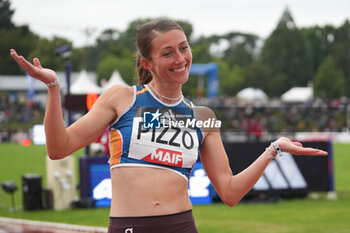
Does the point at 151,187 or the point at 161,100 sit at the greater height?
the point at 161,100

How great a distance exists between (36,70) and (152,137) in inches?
21.6

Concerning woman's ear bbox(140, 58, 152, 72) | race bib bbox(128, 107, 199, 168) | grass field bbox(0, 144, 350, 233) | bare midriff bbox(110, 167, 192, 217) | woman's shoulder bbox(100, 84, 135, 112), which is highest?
woman's ear bbox(140, 58, 152, 72)

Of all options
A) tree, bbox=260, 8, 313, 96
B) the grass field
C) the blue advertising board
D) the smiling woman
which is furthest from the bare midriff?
tree, bbox=260, 8, 313, 96

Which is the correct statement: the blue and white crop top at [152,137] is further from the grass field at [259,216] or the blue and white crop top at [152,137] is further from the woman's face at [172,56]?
the grass field at [259,216]

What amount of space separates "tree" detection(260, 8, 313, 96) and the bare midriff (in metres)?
74.2

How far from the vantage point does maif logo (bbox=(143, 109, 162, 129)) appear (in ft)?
7.38

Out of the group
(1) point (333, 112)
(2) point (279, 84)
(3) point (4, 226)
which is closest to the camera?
(3) point (4, 226)

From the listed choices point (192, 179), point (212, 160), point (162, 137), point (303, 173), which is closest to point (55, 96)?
point (162, 137)

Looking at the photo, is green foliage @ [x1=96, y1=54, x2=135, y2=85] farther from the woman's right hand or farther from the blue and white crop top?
the woman's right hand

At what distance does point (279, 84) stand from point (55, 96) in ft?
253

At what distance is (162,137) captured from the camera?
2.27 meters

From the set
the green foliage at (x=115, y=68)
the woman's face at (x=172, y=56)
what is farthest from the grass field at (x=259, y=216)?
the green foliage at (x=115, y=68)

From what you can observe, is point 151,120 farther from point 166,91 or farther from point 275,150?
point 275,150

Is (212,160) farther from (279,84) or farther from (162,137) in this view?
(279,84)
